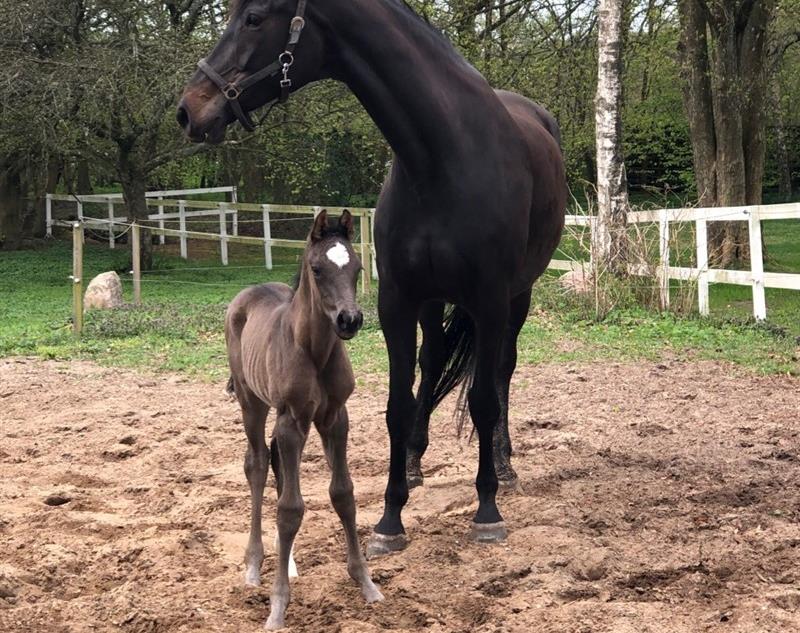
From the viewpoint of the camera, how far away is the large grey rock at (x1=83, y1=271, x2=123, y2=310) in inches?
492

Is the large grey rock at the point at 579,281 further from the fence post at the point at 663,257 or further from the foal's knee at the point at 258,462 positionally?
the foal's knee at the point at 258,462

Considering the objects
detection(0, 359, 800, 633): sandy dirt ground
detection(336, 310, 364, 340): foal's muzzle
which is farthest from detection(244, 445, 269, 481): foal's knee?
detection(336, 310, 364, 340): foal's muzzle

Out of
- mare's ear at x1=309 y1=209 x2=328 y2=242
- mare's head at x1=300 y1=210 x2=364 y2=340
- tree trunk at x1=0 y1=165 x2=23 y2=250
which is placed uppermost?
tree trunk at x1=0 y1=165 x2=23 y2=250

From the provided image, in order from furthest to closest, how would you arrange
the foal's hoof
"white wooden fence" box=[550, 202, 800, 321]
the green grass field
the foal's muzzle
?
"white wooden fence" box=[550, 202, 800, 321] < the green grass field < the foal's hoof < the foal's muzzle

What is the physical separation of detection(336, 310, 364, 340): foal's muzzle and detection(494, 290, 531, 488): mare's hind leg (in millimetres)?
1996

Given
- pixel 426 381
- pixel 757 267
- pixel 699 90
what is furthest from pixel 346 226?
pixel 699 90

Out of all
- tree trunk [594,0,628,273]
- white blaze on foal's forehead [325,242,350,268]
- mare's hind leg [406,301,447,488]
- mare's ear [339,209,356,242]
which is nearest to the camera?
white blaze on foal's forehead [325,242,350,268]

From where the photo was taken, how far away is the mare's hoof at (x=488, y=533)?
4.04m

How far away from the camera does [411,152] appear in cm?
397

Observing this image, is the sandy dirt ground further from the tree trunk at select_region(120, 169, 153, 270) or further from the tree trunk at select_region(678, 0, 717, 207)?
the tree trunk at select_region(120, 169, 153, 270)

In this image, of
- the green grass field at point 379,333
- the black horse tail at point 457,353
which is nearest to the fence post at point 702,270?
the green grass field at point 379,333

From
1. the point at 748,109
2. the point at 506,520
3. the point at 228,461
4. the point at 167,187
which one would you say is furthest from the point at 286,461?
the point at 167,187

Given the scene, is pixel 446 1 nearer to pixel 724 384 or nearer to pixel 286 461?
pixel 724 384

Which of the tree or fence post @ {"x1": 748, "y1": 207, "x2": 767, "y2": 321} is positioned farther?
the tree
